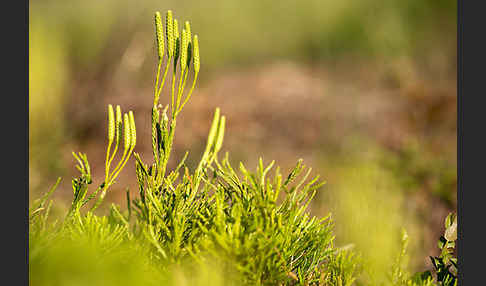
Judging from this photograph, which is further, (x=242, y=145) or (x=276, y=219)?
(x=242, y=145)

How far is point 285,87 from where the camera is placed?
1.64 metres

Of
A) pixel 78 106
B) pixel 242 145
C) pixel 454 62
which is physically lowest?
pixel 242 145

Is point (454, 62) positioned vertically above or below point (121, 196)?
above

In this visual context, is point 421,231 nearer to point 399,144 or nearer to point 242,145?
point 399,144

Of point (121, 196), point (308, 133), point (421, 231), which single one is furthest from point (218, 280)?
point (308, 133)

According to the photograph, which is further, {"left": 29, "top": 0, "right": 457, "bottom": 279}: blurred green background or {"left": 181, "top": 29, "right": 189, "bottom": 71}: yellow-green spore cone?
{"left": 29, "top": 0, "right": 457, "bottom": 279}: blurred green background

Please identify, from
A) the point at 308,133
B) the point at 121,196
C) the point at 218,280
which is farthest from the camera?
the point at 308,133

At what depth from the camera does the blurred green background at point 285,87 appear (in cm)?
108

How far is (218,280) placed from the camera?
0.70 feet

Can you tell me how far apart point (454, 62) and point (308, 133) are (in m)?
0.86

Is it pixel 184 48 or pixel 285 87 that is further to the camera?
pixel 285 87

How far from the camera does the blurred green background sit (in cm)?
108

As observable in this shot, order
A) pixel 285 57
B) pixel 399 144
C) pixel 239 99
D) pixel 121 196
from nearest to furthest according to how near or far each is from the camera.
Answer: pixel 121 196 → pixel 399 144 → pixel 239 99 → pixel 285 57

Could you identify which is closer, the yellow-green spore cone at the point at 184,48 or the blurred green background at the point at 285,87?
the yellow-green spore cone at the point at 184,48
